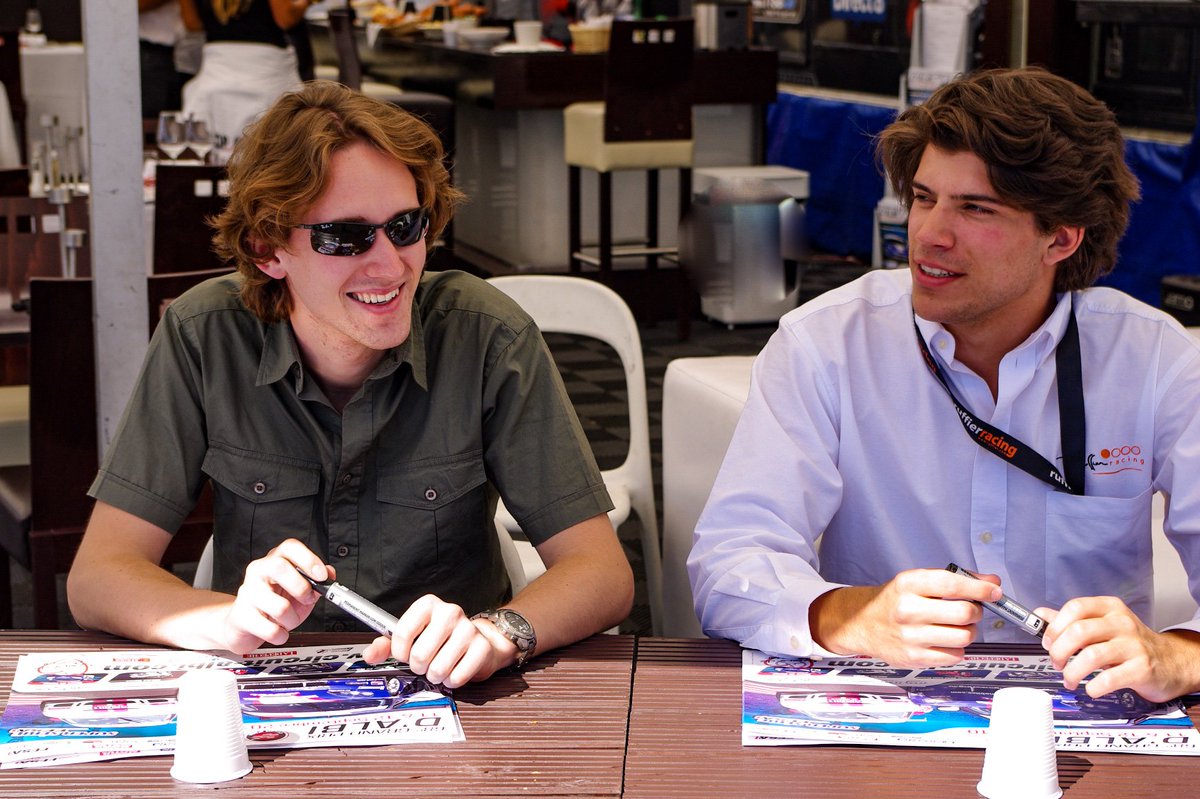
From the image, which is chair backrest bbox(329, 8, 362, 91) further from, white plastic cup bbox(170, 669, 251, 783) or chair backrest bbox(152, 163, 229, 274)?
white plastic cup bbox(170, 669, 251, 783)

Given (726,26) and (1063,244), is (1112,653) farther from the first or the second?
(726,26)

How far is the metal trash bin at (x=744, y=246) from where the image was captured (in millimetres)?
6949

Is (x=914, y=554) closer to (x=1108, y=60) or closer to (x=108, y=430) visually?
(x=108, y=430)

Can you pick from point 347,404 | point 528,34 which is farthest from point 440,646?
point 528,34

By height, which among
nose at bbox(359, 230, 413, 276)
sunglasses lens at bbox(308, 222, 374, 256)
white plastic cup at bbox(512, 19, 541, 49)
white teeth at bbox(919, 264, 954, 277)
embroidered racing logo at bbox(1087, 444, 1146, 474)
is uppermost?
white plastic cup at bbox(512, 19, 541, 49)

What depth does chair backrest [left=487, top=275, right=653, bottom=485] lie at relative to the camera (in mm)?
2982

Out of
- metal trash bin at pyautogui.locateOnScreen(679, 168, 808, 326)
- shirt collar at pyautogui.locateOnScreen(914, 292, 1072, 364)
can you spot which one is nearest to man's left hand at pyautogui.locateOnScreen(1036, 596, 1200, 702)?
shirt collar at pyautogui.locateOnScreen(914, 292, 1072, 364)

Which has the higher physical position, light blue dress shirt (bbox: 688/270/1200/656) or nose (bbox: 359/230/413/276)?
nose (bbox: 359/230/413/276)

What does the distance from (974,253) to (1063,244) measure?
15cm

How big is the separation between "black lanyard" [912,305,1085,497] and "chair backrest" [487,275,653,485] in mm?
1114

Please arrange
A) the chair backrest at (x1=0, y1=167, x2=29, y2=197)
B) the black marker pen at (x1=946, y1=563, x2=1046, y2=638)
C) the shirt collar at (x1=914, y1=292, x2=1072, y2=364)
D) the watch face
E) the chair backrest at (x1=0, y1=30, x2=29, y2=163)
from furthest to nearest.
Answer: the chair backrest at (x1=0, y1=30, x2=29, y2=163) < the chair backrest at (x1=0, y1=167, x2=29, y2=197) < the shirt collar at (x1=914, y1=292, x2=1072, y2=364) < the watch face < the black marker pen at (x1=946, y1=563, x2=1046, y2=638)

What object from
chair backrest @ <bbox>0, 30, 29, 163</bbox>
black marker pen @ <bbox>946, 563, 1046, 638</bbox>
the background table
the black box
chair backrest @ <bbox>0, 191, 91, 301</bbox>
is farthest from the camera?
the background table

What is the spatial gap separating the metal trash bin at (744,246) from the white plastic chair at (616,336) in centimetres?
391

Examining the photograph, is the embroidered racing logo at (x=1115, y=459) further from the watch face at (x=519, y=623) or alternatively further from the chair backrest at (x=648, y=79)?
the chair backrest at (x=648, y=79)
